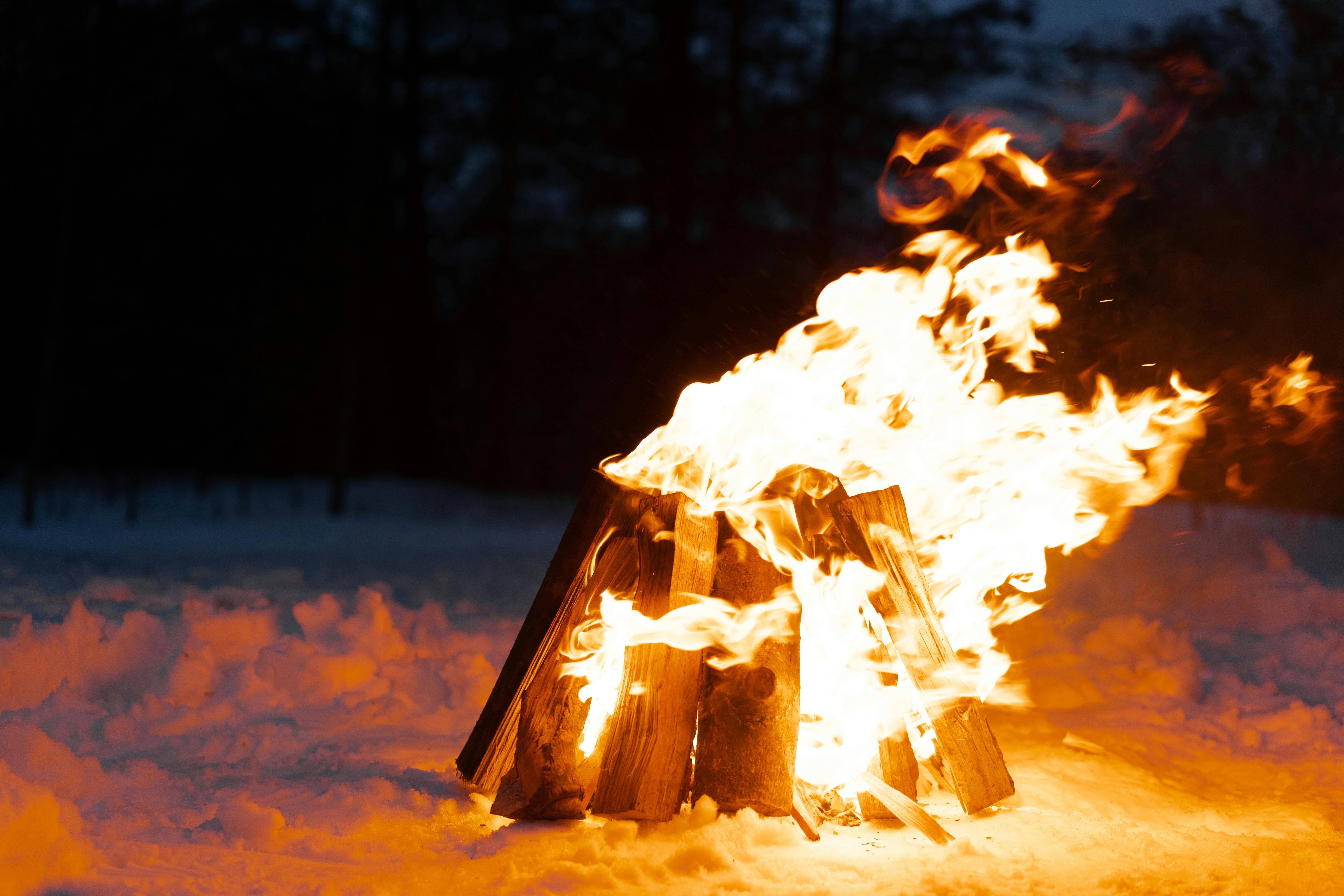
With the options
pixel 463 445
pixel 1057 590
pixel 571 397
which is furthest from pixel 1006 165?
pixel 463 445

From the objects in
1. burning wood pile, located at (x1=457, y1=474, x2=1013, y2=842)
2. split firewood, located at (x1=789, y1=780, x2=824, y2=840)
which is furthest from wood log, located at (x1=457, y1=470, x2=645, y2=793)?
split firewood, located at (x1=789, y1=780, x2=824, y2=840)

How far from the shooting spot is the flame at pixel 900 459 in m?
3.12

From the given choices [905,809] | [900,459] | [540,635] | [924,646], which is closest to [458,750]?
[540,635]

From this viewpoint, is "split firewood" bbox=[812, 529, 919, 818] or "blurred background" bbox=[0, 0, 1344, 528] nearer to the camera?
"split firewood" bbox=[812, 529, 919, 818]

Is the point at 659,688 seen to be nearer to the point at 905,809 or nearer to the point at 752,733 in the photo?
the point at 752,733

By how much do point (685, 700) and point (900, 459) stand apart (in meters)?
1.20

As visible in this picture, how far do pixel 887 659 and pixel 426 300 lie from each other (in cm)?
1396

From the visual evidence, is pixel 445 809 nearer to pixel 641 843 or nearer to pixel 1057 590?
pixel 641 843

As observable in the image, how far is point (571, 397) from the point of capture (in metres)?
14.2

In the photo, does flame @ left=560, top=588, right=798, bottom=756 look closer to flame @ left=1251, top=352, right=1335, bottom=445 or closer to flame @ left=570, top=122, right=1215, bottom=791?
flame @ left=570, top=122, right=1215, bottom=791

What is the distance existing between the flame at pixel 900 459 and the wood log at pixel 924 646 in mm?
52

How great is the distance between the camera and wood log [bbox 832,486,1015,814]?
303cm

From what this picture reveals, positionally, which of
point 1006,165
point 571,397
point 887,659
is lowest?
point 887,659

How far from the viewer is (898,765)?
3.18 m
